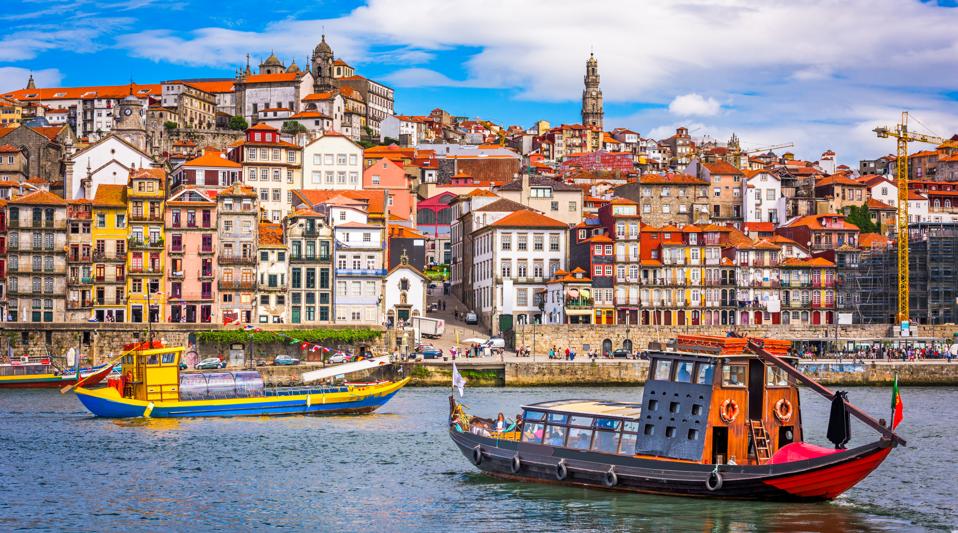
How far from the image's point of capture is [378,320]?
87188 mm

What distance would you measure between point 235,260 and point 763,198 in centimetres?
5363

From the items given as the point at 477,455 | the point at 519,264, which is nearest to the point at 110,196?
the point at 519,264

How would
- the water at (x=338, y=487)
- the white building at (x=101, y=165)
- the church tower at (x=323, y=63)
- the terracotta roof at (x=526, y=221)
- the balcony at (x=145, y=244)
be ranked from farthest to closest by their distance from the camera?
the church tower at (x=323, y=63), the white building at (x=101, y=165), the terracotta roof at (x=526, y=221), the balcony at (x=145, y=244), the water at (x=338, y=487)

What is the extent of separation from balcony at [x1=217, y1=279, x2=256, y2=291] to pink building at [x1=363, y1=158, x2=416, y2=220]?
3277cm

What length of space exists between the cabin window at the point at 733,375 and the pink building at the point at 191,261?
191ft

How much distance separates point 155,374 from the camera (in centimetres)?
5588

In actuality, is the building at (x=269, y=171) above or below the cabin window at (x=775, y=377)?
above

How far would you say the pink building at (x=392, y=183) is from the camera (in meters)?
117

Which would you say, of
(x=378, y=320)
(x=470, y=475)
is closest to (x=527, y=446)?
(x=470, y=475)

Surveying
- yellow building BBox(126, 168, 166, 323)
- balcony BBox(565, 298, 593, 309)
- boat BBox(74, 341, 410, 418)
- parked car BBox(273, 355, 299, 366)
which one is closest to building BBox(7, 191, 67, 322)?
yellow building BBox(126, 168, 166, 323)

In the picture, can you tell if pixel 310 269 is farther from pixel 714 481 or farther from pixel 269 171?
pixel 714 481

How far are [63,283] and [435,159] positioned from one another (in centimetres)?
6796

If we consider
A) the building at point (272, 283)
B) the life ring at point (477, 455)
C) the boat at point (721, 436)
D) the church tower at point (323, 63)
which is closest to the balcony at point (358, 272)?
the building at point (272, 283)

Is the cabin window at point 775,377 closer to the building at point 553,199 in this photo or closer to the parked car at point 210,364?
the parked car at point 210,364
